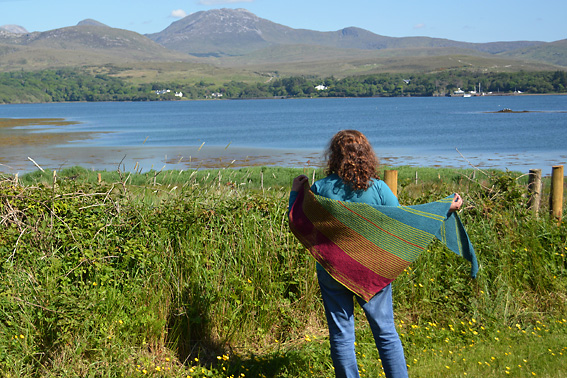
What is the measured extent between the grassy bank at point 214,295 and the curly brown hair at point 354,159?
1.79 meters

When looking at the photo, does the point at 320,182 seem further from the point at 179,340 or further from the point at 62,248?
the point at 62,248

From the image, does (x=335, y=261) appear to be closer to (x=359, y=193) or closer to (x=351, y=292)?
(x=351, y=292)

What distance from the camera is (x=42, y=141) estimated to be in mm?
46219

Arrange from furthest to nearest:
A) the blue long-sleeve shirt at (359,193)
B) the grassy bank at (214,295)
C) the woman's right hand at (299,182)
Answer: the grassy bank at (214,295), the woman's right hand at (299,182), the blue long-sleeve shirt at (359,193)

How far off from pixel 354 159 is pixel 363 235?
541 millimetres

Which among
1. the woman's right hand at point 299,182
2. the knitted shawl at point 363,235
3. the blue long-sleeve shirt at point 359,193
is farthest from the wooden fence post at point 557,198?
the woman's right hand at point 299,182

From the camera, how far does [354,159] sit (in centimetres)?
375

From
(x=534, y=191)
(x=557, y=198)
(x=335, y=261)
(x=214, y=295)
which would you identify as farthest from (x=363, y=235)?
(x=557, y=198)

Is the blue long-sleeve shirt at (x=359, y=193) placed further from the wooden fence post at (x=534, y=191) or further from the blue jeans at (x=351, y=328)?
the wooden fence post at (x=534, y=191)

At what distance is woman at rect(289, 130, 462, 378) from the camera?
12.4 ft

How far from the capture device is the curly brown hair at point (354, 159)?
375cm

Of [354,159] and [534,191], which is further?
[534,191]

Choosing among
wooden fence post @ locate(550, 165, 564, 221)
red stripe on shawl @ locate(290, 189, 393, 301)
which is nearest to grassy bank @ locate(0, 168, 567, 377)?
wooden fence post @ locate(550, 165, 564, 221)

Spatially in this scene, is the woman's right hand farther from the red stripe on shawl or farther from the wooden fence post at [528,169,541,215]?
the wooden fence post at [528,169,541,215]
